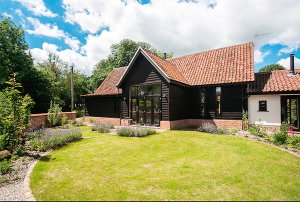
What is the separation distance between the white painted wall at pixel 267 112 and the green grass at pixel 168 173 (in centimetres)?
590

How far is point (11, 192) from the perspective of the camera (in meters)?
5.85

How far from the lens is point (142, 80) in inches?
741

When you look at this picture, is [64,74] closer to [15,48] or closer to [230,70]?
[15,48]

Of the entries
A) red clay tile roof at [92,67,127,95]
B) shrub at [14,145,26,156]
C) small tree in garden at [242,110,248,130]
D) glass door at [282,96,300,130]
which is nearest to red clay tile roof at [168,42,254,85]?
small tree in garden at [242,110,248,130]

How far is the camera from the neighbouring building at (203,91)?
→ 16359 mm

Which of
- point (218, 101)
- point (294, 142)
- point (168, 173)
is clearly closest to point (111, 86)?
point (218, 101)

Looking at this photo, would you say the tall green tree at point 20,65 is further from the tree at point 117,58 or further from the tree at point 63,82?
the tree at point 117,58

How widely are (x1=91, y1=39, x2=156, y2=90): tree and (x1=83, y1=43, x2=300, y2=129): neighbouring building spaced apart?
93.7 ft

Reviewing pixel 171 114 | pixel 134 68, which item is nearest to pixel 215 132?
pixel 171 114

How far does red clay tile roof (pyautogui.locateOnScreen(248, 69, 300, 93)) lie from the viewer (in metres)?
15.6

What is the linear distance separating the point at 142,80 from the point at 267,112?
1113 cm

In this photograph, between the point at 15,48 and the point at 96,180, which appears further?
the point at 15,48

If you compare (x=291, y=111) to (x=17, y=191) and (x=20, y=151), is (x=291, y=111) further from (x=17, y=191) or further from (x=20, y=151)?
(x=20, y=151)

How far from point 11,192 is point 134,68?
49.4 feet
